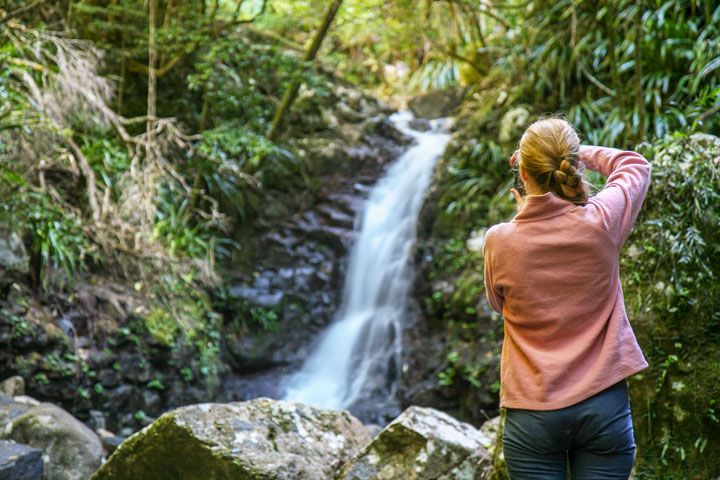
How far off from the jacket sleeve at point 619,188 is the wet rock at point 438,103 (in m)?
8.74

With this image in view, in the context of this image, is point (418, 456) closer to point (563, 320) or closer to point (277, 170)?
point (563, 320)

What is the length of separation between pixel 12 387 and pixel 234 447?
2626mm

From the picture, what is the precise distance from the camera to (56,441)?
3426 millimetres

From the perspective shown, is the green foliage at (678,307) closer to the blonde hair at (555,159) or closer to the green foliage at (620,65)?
the green foliage at (620,65)

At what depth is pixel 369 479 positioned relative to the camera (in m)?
2.53

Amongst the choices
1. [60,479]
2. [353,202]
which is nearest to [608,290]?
[60,479]

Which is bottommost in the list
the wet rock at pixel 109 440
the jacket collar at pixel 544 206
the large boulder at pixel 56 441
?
the wet rock at pixel 109 440

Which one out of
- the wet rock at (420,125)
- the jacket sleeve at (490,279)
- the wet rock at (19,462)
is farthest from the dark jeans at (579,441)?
the wet rock at (420,125)

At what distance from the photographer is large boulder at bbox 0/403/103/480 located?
3.37m

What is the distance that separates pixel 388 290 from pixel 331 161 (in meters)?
2.48

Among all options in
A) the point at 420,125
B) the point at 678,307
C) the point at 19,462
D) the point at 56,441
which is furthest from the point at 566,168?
the point at 420,125

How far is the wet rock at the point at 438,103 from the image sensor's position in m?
10.2

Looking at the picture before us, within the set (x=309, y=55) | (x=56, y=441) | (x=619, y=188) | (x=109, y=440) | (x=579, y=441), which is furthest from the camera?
(x=309, y=55)

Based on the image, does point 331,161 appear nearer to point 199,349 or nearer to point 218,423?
point 199,349
